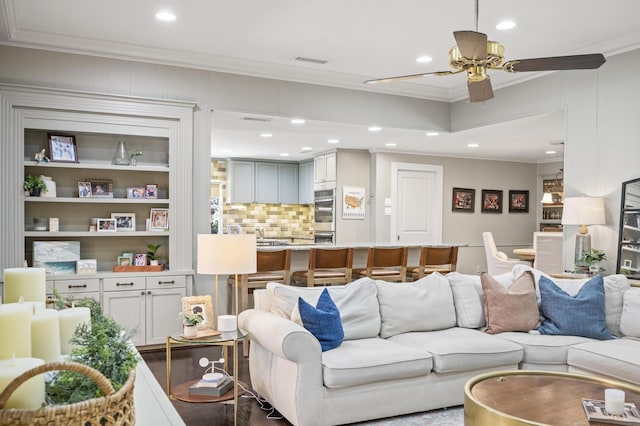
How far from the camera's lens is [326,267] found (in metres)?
5.89

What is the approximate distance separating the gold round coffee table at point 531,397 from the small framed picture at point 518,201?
24.8 ft

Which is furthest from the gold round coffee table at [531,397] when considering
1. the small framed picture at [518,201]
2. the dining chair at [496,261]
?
the small framed picture at [518,201]

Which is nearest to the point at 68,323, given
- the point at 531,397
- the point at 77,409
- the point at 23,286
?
the point at 23,286

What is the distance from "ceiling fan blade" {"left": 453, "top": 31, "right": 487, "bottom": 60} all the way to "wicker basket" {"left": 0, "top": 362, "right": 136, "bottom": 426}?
102 inches

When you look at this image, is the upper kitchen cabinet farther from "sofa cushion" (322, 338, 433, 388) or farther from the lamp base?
"sofa cushion" (322, 338, 433, 388)

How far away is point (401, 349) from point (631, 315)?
181 cm

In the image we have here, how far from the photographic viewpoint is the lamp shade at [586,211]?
16.1 ft

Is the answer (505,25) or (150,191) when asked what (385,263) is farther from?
(505,25)

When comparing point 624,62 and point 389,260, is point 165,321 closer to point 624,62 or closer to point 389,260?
point 389,260

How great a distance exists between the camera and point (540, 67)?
10.7ft

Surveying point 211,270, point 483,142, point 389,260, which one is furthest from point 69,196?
point 483,142

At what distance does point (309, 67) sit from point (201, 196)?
5.83 feet

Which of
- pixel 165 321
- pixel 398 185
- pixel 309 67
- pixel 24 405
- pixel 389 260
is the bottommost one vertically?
pixel 165 321

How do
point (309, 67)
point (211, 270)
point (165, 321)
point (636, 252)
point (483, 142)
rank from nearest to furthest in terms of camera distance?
point (211, 270) < point (636, 252) < point (165, 321) < point (309, 67) < point (483, 142)
